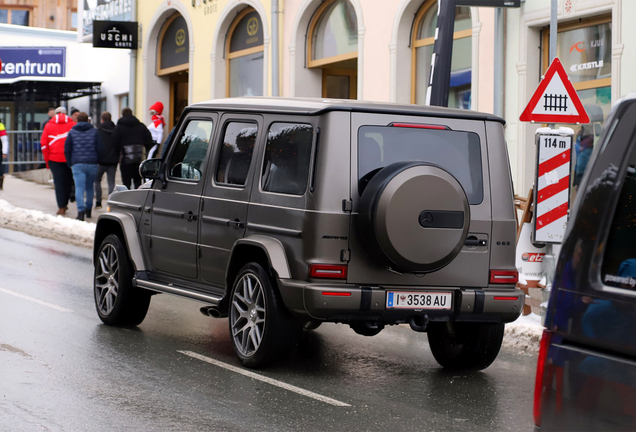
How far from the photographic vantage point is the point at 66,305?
8969 millimetres

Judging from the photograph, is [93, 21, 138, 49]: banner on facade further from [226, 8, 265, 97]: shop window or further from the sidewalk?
[226, 8, 265, 97]: shop window

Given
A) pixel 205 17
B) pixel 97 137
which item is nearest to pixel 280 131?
pixel 97 137

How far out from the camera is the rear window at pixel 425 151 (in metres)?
6.28

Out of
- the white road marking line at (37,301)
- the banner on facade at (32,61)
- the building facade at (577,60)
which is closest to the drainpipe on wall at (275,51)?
the building facade at (577,60)

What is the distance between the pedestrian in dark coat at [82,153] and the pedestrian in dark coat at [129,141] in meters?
1.02

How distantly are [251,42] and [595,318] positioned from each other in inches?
754

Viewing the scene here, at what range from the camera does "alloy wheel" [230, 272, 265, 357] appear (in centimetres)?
651

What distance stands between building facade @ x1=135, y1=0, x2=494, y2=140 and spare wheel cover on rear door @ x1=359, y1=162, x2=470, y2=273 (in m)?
8.35

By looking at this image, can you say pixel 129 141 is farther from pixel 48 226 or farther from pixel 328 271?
pixel 328 271

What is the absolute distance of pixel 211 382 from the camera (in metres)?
6.16

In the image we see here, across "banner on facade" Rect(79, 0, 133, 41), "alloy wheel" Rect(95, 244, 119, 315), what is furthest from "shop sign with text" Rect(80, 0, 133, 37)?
"alloy wheel" Rect(95, 244, 119, 315)

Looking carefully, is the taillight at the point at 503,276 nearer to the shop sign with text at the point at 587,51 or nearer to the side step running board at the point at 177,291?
the side step running board at the point at 177,291

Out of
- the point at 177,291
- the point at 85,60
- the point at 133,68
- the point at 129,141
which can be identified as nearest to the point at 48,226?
the point at 129,141

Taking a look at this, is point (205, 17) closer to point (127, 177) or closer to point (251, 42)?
point (251, 42)
